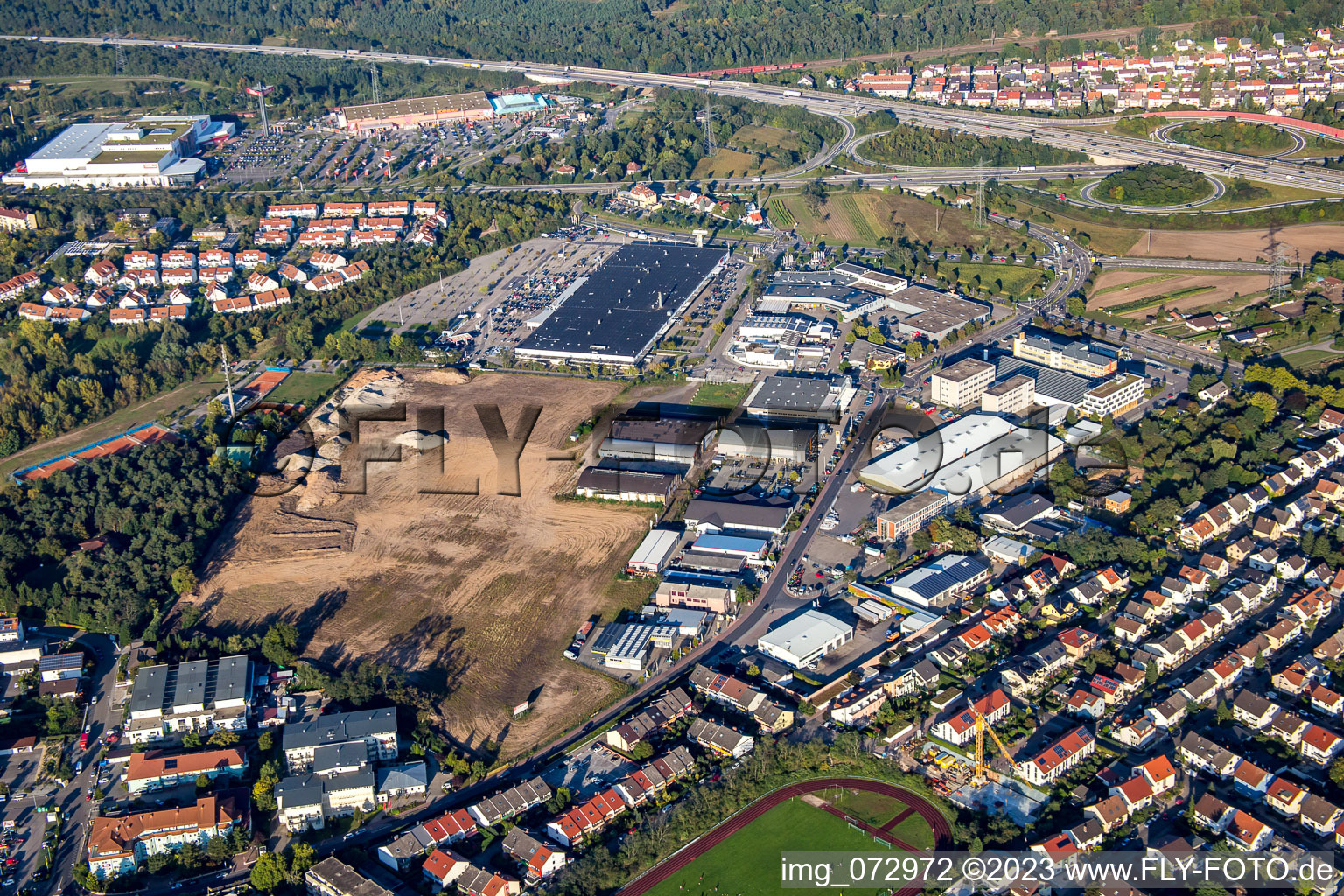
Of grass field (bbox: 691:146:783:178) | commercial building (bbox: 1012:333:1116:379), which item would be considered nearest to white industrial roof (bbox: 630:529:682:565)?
commercial building (bbox: 1012:333:1116:379)

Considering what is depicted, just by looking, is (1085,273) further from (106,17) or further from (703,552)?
(106,17)

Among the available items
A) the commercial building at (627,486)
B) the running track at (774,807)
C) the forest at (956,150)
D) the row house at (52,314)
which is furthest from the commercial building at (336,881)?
the forest at (956,150)

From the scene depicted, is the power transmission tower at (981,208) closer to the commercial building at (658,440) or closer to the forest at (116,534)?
the commercial building at (658,440)

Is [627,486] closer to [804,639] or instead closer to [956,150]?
[804,639]

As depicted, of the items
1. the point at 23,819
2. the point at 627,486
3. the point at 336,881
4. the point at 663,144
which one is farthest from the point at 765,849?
the point at 663,144

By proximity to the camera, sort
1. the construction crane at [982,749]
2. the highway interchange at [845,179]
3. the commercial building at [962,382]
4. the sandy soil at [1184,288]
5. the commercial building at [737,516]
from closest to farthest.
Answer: the construction crane at [982,749] < the highway interchange at [845,179] < the commercial building at [737,516] < the commercial building at [962,382] < the sandy soil at [1184,288]

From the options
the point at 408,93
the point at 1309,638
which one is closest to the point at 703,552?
A: the point at 1309,638

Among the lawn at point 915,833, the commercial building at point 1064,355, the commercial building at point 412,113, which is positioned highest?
the commercial building at point 412,113
